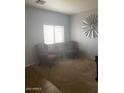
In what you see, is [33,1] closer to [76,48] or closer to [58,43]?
[58,43]

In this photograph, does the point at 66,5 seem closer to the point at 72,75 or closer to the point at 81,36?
the point at 81,36

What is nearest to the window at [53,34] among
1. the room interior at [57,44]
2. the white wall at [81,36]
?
the room interior at [57,44]

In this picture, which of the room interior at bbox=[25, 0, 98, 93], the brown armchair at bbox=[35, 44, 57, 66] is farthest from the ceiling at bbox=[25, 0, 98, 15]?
the brown armchair at bbox=[35, 44, 57, 66]

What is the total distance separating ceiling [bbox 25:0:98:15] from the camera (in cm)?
91

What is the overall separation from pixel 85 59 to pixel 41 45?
41 centimetres

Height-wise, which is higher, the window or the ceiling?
the ceiling

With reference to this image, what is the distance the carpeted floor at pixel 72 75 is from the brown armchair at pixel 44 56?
1.8 inches

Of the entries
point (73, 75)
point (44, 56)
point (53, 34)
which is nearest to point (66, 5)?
point (53, 34)

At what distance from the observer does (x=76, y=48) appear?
995 millimetres

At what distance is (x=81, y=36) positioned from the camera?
959 millimetres

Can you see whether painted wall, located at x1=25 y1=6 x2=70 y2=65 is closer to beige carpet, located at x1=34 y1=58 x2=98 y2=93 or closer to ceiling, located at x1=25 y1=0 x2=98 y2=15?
ceiling, located at x1=25 y1=0 x2=98 y2=15

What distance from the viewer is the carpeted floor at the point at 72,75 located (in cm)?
90

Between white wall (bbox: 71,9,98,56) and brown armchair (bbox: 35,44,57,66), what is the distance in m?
0.25
